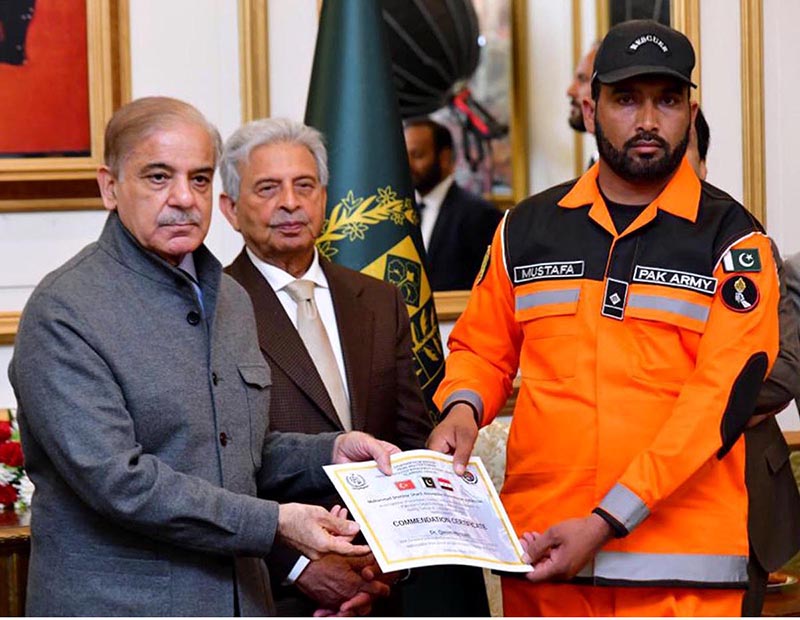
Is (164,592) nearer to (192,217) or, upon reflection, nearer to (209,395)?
(209,395)

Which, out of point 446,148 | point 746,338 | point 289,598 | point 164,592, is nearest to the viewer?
point 164,592

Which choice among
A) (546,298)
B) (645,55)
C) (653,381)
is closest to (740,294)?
(653,381)

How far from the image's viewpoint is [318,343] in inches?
113

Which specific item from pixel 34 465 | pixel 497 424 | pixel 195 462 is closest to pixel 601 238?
pixel 195 462

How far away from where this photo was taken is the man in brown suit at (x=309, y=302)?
2.78 meters

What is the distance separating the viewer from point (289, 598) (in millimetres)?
2588

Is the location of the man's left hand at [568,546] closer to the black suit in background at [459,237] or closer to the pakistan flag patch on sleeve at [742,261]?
the pakistan flag patch on sleeve at [742,261]

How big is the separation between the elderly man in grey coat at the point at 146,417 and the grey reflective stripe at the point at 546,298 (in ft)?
1.76

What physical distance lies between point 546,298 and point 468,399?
25 centimetres

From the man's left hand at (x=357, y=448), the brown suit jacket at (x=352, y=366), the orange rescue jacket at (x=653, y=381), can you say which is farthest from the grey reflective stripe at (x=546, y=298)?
the brown suit jacket at (x=352, y=366)

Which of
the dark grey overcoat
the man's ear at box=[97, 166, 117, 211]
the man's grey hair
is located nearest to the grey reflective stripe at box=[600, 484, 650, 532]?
the dark grey overcoat

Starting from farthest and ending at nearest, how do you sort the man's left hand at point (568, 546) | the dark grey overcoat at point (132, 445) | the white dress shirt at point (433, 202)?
the white dress shirt at point (433, 202)
the man's left hand at point (568, 546)
the dark grey overcoat at point (132, 445)

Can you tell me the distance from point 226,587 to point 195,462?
21 centimetres

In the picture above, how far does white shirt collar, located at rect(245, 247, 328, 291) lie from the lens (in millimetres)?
2912
